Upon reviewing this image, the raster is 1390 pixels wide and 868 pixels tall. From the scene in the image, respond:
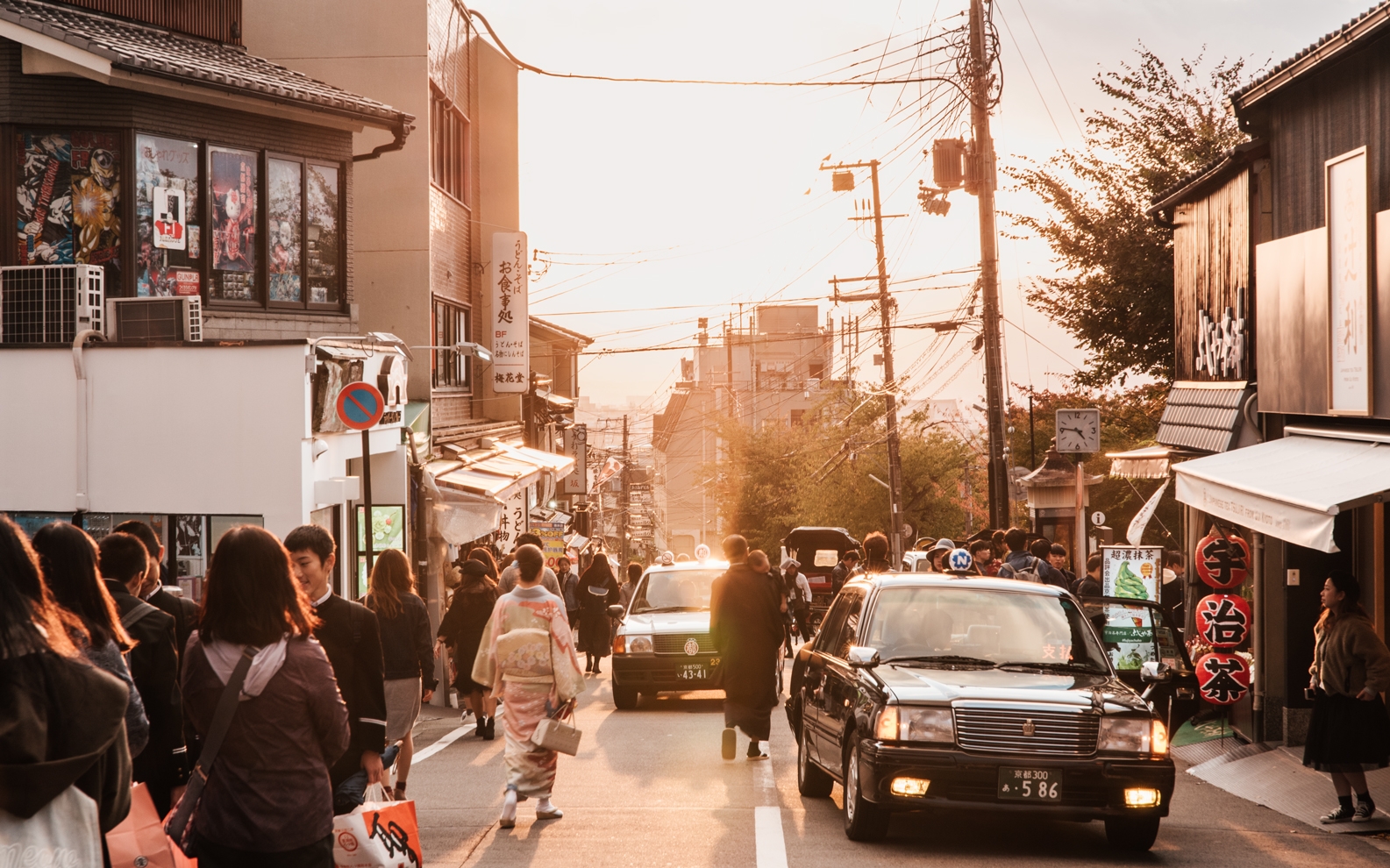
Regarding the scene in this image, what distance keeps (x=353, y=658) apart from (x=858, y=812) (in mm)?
3569

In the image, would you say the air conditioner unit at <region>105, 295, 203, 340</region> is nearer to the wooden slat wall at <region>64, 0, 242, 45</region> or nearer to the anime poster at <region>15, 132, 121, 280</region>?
the anime poster at <region>15, 132, 121, 280</region>

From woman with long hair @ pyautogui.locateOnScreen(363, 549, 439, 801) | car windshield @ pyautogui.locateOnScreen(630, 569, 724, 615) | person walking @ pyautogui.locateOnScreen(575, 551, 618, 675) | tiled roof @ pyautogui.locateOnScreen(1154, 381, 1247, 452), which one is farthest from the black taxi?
person walking @ pyautogui.locateOnScreen(575, 551, 618, 675)

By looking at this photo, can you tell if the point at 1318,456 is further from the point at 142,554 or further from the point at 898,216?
the point at 898,216

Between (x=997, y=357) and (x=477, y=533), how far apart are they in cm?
886

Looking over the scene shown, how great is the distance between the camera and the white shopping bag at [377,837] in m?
6.02

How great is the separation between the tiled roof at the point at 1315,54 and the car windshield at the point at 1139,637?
209 inches

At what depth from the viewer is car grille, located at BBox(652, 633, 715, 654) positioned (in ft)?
54.1

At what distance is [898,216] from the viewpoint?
133 ft

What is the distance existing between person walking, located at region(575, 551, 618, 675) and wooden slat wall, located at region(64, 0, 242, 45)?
376 inches

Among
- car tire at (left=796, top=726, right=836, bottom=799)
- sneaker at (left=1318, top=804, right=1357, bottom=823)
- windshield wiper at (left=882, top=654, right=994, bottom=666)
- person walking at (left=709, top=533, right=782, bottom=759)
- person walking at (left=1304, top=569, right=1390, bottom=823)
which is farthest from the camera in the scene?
person walking at (left=709, top=533, right=782, bottom=759)

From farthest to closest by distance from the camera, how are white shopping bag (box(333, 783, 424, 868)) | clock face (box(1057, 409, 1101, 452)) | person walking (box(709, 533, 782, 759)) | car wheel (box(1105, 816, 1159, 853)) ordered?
clock face (box(1057, 409, 1101, 452)) < person walking (box(709, 533, 782, 759)) < car wheel (box(1105, 816, 1159, 853)) < white shopping bag (box(333, 783, 424, 868))

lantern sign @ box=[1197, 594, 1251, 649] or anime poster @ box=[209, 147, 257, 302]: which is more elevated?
anime poster @ box=[209, 147, 257, 302]

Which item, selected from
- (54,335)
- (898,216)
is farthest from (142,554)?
(898,216)

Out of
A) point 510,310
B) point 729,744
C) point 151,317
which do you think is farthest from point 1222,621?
point 510,310
